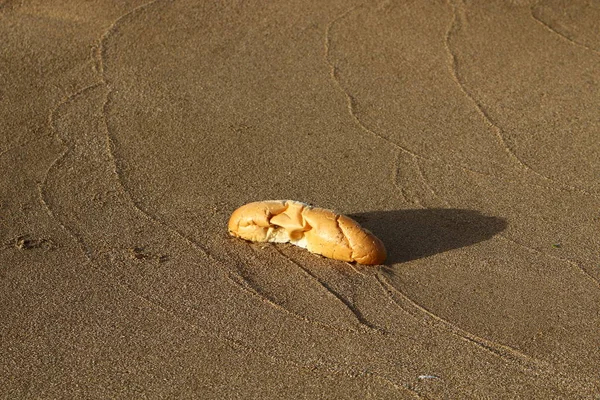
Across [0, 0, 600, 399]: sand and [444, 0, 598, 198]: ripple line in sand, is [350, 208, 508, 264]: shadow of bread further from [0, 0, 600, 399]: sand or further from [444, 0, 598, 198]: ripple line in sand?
[444, 0, 598, 198]: ripple line in sand

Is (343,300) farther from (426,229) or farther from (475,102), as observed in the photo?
(475,102)

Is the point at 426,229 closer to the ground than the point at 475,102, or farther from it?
closer to the ground

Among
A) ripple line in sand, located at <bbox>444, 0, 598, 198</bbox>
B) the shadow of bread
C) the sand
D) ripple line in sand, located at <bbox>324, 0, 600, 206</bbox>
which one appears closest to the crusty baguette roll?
the sand

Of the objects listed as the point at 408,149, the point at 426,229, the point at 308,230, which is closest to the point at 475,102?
the point at 408,149

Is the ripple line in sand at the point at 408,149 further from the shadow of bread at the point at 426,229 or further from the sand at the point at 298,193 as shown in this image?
the shadow of bread at the point at 426,229

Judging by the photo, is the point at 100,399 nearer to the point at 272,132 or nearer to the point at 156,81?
the point at 272,132

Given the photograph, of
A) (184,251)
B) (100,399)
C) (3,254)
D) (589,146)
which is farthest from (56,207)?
(589,146)

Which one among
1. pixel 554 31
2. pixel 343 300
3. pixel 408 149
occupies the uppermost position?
pixel 554 31
